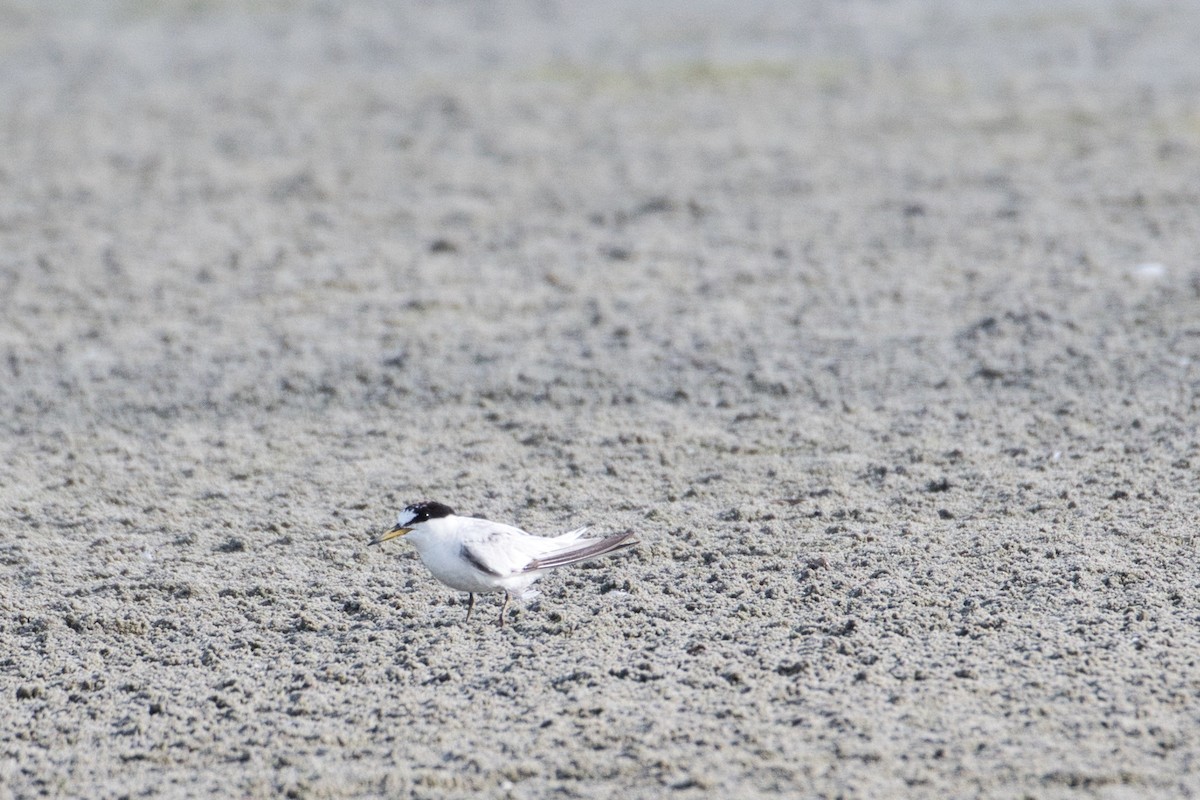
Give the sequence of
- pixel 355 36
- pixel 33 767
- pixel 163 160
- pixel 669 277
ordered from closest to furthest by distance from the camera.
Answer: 1. pixel 33 767
2. pixel 669 277
3. pixel 163 160
4. pixel 355 36

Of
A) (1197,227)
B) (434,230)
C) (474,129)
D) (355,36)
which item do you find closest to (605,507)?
(434,230)

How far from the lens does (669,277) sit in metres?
7.69

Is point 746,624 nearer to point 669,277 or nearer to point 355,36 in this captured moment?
point 669,277

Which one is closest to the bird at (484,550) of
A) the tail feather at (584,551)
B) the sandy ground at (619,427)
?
the tail feather at (584,551)

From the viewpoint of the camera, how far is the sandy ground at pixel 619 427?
393 cm

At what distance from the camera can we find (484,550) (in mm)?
4348

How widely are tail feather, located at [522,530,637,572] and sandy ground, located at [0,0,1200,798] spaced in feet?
0.57

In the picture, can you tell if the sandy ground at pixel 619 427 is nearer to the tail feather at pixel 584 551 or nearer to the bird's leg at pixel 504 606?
the bird's leg at pixel 504 606

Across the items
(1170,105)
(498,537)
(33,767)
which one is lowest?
(33,767)

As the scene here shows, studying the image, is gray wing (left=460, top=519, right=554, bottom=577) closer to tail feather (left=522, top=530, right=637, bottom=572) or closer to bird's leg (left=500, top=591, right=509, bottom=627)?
tail feather (left=522, top=530, right=637, bottom=572)

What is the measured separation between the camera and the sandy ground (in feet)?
12.9

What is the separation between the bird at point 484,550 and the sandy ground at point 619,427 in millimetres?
170

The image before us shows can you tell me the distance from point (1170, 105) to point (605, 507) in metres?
6.88

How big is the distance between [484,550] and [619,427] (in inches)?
67.7
